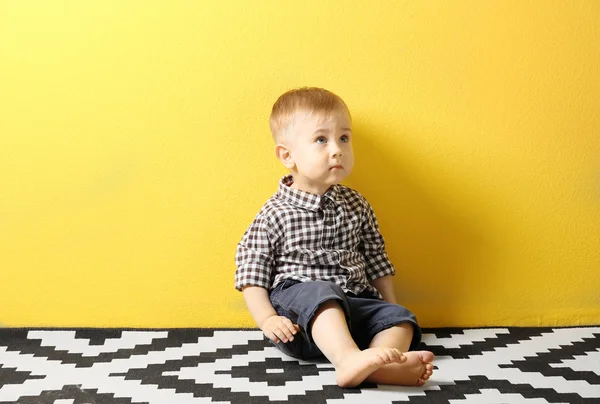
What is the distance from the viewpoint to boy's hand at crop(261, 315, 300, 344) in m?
1.42

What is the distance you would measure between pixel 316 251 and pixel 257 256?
0.12 metres

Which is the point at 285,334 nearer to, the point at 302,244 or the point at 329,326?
the point at 329,326

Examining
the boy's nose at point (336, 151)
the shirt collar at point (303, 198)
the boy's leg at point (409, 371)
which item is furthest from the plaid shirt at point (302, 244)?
the boy's leg at point (409, 371)

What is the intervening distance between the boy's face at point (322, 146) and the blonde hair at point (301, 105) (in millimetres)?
11

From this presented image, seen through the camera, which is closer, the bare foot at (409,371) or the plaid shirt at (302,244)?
the bare foot at (409,371)

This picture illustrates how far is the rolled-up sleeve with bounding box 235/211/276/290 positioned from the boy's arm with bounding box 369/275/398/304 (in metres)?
0.22

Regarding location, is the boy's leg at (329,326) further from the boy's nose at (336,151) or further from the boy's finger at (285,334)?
the boy's nose at (336,151)

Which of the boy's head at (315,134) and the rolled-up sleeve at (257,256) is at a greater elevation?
the boy's head at (315,134)

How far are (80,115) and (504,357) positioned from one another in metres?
0.95

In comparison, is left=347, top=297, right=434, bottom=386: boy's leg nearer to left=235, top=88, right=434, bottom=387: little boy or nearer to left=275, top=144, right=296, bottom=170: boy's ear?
left=235, top=88, right=434, bottom=387: little boy

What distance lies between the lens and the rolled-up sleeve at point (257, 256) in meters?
1.52

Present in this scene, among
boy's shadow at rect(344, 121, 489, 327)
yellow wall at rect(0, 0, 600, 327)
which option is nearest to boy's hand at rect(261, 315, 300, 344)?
yellow wall at rect(0, 0, 600, 327)

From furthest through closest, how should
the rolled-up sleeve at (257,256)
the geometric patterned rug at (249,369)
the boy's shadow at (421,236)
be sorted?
the boy's shadow at (421,236) < the rolled-up sleeve at (257,256) < the geometric patterned rug at (249,369)

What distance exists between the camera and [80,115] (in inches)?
62.7
